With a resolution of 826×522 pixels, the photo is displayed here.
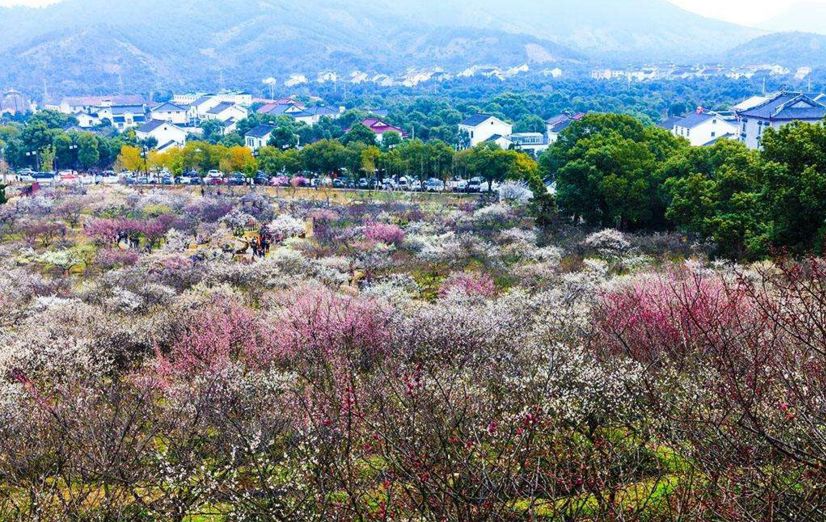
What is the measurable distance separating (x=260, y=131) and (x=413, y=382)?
52921mm

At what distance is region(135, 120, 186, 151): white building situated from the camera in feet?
203

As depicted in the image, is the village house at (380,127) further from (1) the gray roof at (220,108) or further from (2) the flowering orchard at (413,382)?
(2) the flowering orchard at (413,382)

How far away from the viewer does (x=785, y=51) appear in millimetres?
168500

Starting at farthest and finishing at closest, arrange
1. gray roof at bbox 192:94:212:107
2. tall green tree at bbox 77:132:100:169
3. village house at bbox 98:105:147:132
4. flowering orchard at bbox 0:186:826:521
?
1. gray roof at bbox 192:94:212:107
2. village house at bbox 98:105:147:132
3. tall green tree at bbox 77:132:100:169
4. flowering orchard at bbox 0:186:826:521

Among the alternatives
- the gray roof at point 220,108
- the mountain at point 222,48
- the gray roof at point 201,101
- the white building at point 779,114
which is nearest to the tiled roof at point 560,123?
the white building at point 779,114

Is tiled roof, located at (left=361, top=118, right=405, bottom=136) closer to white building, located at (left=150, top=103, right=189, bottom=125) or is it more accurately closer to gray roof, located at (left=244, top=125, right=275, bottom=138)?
gray roof, located at (left=244, top=125, right=275, bottom=138)

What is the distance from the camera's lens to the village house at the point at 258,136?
2280 inches

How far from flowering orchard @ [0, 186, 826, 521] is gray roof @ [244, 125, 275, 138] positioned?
3435 cm

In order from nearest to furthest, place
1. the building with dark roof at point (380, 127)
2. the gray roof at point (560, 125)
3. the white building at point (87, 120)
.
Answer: the gray roof at point (560, 125), the building with dark roof at point (380, 127), the white building at point (87, 120)

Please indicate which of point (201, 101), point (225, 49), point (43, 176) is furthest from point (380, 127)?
point (225, 49)

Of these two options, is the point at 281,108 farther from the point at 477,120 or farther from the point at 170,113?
the point at 477,120

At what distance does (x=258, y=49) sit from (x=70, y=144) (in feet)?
417

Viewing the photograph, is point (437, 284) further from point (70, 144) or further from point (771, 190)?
point (70, 144)

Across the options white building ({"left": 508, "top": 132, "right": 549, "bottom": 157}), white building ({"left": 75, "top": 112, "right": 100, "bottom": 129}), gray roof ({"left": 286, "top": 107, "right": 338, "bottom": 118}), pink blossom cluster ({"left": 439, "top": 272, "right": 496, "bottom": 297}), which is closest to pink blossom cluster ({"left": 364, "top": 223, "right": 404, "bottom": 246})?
pink blossom cluster ({"left": 439, "top": 272, "right": 496, "bottom": 297})
